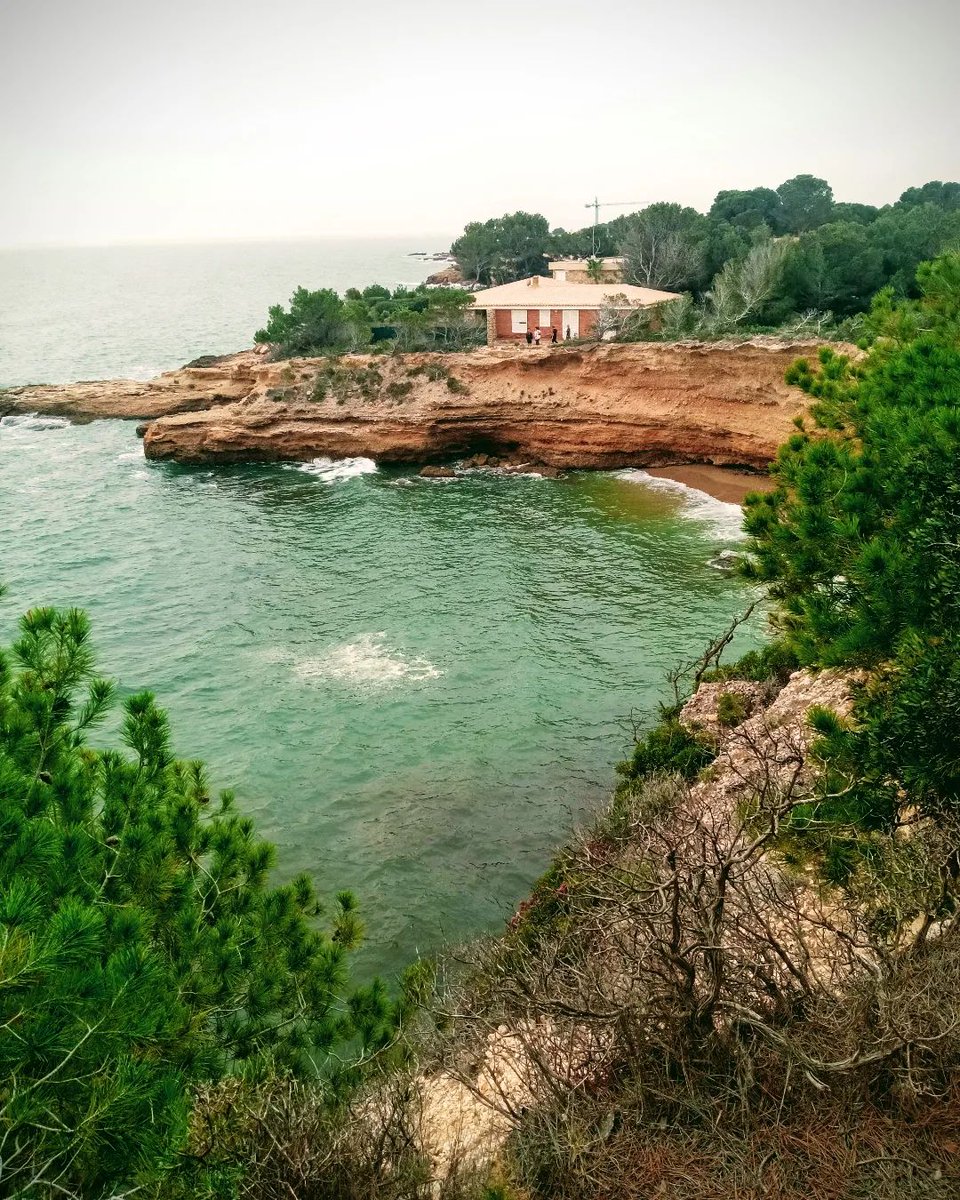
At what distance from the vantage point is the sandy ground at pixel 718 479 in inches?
1243

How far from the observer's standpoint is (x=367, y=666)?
68.3 ft

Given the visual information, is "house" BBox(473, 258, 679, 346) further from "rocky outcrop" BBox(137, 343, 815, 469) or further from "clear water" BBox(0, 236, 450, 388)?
"clear water" BBox(0, 236, 450, 388)

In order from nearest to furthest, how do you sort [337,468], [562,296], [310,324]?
1. [337,468]
2. [562,296]
3. [310,324]

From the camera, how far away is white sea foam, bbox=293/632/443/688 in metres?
20.2

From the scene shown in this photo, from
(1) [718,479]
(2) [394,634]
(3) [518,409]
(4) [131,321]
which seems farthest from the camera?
(4) [131,321]

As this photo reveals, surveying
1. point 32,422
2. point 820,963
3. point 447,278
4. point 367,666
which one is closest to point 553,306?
point 367,666

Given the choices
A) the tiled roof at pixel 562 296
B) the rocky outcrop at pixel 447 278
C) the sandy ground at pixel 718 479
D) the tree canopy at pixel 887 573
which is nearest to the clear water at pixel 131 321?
the rocky outcrop at pixel 447 278

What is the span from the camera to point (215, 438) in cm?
3962

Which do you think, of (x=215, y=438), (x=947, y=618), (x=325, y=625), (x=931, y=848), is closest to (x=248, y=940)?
(x=931, y=848)

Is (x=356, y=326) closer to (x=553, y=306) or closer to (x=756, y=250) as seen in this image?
(x=553, y=306)

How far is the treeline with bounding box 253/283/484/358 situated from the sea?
927 cm

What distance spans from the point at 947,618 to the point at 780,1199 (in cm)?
416

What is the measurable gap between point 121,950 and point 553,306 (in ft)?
145

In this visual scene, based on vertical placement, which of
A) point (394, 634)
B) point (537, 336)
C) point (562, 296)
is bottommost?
point (394, 634)
